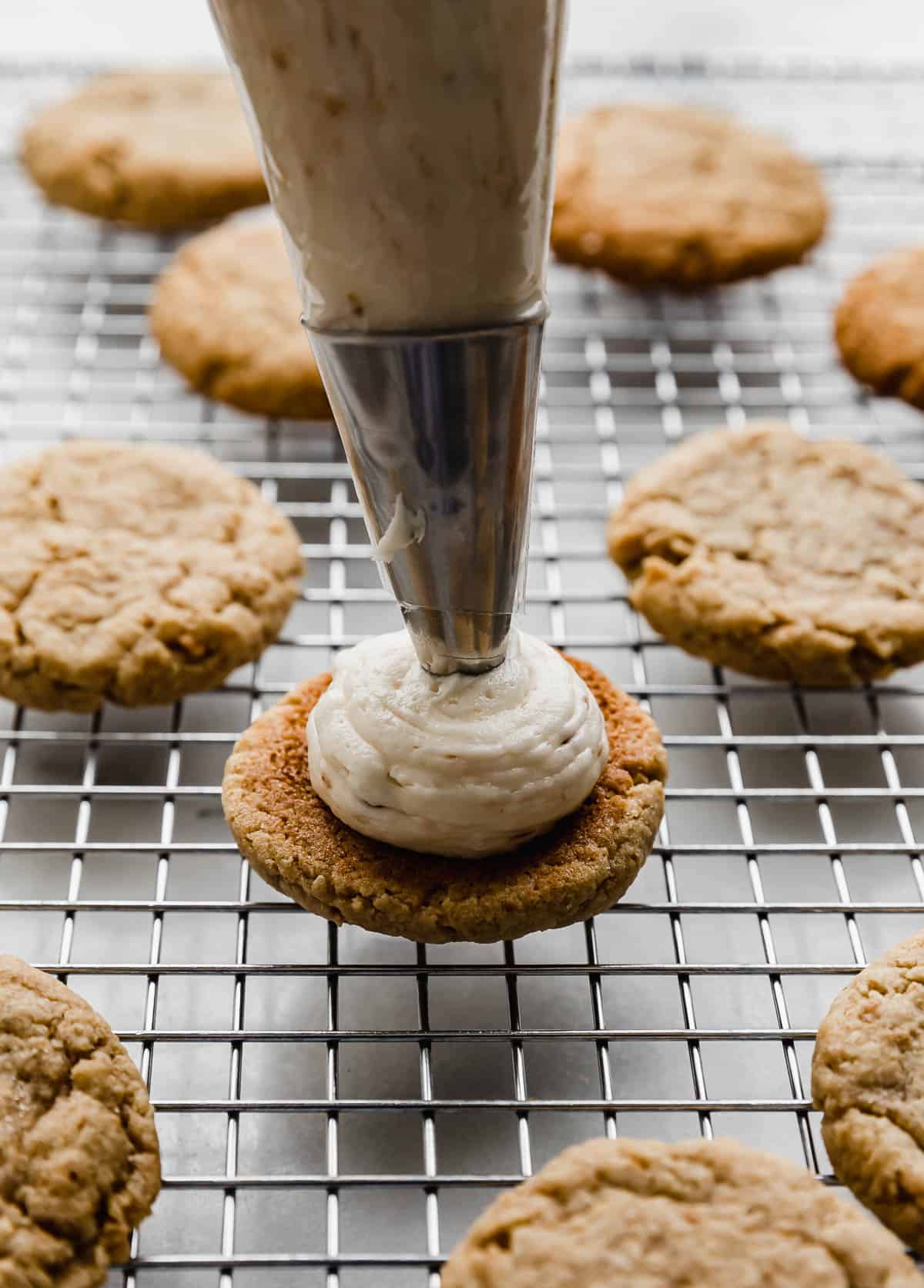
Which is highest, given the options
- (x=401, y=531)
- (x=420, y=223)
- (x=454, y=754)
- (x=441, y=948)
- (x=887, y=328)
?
(x=420, y=223)

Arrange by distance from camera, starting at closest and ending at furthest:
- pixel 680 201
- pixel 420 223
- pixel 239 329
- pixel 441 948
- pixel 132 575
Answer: pixel 420 223 < pixel 441 948 < pixel 132 575 < pixel 239 329 < pixel 680 201

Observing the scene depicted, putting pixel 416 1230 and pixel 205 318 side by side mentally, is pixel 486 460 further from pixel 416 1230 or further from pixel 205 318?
pixel 205 318

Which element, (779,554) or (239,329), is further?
(239,329)

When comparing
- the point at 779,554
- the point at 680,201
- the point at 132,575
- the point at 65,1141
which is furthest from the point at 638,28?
the point at 65,1141

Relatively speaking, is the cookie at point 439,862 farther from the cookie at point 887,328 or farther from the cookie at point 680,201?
the cookie at point 680,201

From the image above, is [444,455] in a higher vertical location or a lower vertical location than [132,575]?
higher

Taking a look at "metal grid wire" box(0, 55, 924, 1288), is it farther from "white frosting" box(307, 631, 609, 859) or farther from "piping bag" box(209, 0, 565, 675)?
"piping bag" box(209, 0, 565, 675)

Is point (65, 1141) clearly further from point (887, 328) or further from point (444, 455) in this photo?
point (887, 328)

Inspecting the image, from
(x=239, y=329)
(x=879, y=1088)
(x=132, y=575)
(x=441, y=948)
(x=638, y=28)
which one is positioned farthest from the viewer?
(x=638, y=28)
